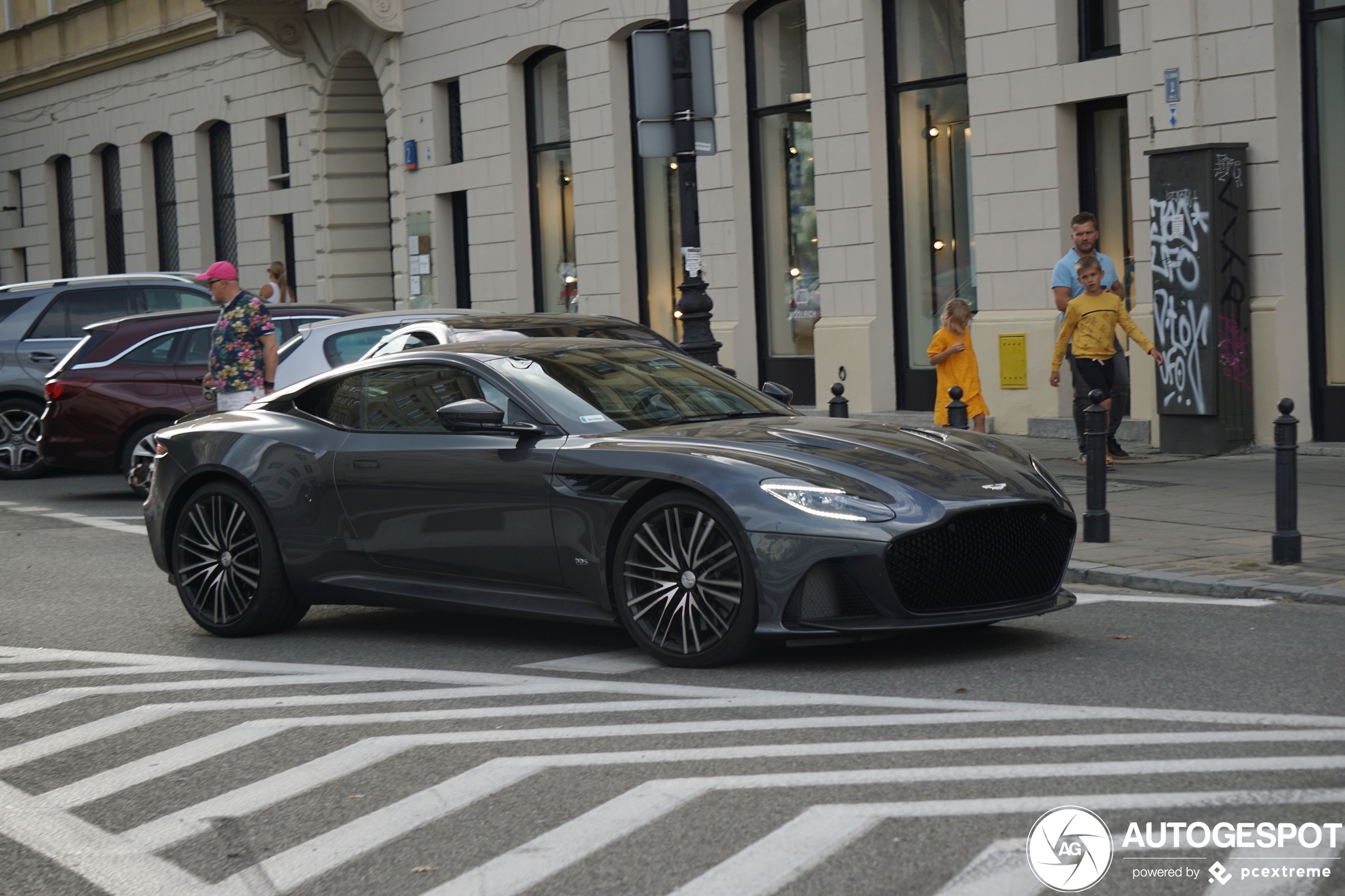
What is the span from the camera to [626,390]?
7.82 metres

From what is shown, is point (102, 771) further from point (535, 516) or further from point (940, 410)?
point (940, 410)

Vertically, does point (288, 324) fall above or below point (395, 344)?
above

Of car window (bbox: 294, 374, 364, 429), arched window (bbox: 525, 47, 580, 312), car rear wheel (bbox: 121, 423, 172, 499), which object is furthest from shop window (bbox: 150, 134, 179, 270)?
car window (bbox: 294, 374, 364, 429)

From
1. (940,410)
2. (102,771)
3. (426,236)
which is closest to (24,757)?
(102,771)

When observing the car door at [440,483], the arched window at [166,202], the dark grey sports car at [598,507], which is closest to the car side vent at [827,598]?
the dark grey sports car at [598,507]

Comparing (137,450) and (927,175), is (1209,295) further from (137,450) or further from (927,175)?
(137,450)

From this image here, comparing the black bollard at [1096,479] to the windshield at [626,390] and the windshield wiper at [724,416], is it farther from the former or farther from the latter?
the windshield wiper at [724,416]

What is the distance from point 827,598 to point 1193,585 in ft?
9.34

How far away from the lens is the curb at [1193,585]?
8297 mm

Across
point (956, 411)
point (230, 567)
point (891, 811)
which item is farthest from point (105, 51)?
point (891, 811)

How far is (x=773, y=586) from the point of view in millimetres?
6621

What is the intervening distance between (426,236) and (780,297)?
23.7 ft

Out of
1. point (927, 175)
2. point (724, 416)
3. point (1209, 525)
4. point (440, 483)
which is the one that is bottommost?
point (1209, 525)

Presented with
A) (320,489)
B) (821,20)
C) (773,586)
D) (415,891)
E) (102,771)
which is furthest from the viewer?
(821,20)
